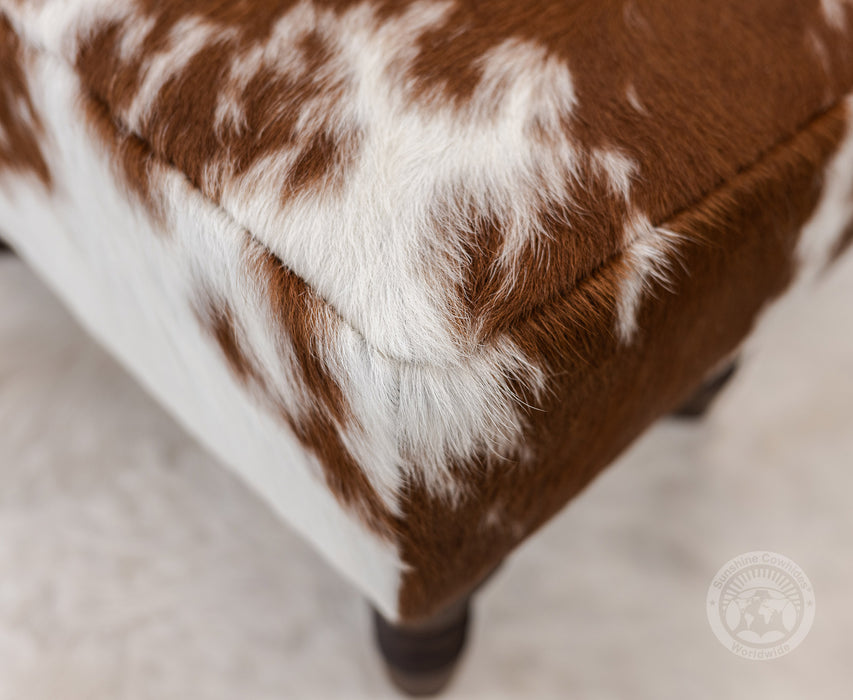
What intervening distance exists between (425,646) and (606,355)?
308 millimetres

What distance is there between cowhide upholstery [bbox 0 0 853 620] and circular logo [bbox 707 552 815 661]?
24 cm

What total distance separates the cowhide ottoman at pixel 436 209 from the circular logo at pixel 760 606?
0.77 feet

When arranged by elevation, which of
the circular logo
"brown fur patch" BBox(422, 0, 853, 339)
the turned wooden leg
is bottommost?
the circular logo

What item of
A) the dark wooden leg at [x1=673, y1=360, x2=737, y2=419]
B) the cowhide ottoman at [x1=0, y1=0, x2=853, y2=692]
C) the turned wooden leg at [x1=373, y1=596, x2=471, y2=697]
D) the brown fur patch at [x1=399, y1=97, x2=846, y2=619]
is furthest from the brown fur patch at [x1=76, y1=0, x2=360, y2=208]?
the dark wooden leg at [x1=673, y1=360, x2=737, y2=419]

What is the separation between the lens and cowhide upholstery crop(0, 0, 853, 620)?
351 mm

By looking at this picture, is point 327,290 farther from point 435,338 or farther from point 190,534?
point 190,534

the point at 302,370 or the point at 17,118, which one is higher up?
the point at 17,118

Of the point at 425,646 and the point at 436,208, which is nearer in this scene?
the point at 436,208

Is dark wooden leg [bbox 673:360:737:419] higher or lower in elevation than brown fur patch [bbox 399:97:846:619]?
lower

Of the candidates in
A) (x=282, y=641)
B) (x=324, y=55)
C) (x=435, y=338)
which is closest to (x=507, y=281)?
(x=435, y=338)

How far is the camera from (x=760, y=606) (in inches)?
24.2

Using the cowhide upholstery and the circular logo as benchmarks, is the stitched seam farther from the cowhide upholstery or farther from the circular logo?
the circular logo

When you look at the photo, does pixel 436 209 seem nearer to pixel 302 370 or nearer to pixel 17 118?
pixel 302 370

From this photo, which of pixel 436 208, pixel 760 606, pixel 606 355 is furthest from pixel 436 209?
pixel 760 606
